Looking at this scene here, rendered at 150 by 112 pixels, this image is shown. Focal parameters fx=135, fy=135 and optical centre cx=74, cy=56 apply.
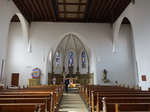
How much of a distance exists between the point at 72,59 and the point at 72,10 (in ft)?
31.8

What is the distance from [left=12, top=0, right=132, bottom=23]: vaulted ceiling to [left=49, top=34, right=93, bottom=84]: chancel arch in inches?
218

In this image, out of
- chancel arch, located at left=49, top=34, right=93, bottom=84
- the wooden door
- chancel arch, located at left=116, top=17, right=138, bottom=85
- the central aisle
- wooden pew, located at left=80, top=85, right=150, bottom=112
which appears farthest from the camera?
chancel arch, located at left=49, top=34, right=93, bottom=84

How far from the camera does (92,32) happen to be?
1416 cm

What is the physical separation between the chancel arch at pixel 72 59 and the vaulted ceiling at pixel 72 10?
5540 millimetres

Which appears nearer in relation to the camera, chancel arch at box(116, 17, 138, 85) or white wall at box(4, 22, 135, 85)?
white wall at box(4, 22, 135, 85)

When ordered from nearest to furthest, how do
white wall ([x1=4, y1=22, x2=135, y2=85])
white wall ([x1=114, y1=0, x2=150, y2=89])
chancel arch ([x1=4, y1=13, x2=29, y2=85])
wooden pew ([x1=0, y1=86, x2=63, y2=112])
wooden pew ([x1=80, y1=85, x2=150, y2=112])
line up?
wooden pew ([x1=0, y1=86, x2=63, y2=112]) → wooden pew ([x1=80, y1=85, x2=150, y2=112]) → white wall ([x1=114, y1=0, x2=150, y2=89]) → chancel arch ([x1=4, y1=13, x2=29, y2=85]) → white wall ([x1=4, y1=22, x2=135, y2=85])

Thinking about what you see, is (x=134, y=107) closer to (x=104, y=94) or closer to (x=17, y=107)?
(x=104, y=94)

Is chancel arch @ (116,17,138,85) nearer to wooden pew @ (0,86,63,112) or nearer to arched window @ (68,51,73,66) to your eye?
arched window @ (68,51,73,66)

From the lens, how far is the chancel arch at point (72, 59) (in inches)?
745

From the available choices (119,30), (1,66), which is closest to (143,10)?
(119,30)

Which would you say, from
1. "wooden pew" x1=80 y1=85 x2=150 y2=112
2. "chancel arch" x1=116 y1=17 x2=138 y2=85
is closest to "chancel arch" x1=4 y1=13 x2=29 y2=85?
"chancel arch" x1=116 y1=17 x2=138 y2=85

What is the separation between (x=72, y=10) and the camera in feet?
39.5

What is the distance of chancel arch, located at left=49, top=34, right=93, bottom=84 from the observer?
18.9m

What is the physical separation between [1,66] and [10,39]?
19.9 ft
